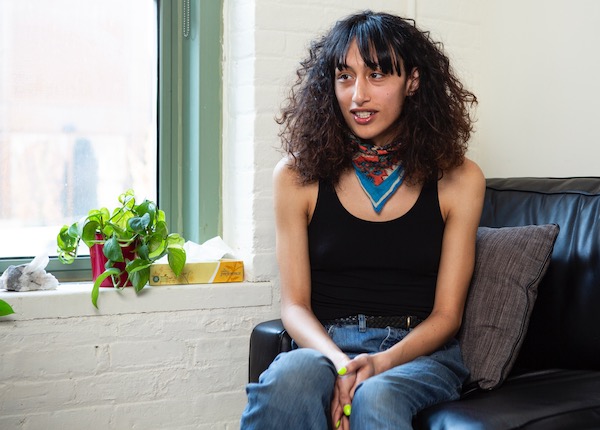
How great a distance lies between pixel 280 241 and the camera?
Result: 6.30 ft

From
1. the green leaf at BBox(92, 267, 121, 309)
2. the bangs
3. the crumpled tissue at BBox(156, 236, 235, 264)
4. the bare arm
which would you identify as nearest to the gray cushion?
the bare arm

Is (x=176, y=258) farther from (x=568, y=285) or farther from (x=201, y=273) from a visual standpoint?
(x=568, y=285)

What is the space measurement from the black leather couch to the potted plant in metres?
0.47

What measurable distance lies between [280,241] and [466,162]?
0.49m

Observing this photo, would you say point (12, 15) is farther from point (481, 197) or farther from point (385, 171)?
point (481, 197)

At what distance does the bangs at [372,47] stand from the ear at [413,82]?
5 centimetres

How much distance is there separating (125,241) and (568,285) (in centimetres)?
119

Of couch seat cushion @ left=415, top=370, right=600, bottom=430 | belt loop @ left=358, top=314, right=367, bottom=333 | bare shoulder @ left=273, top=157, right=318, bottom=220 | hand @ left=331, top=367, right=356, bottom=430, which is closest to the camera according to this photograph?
couch seat cushion @ left=415, top=370, right=600, bottom=430

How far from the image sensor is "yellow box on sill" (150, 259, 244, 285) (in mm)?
2322

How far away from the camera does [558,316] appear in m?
1.89

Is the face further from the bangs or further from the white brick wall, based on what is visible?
the white brick wall

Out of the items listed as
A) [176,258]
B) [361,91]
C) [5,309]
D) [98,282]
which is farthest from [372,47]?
[5,309]

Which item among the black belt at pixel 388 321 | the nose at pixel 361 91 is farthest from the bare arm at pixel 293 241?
the nose at pixel 361 91

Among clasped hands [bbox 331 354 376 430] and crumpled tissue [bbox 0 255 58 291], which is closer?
clasped hands [bbox 331 354 376 430]
